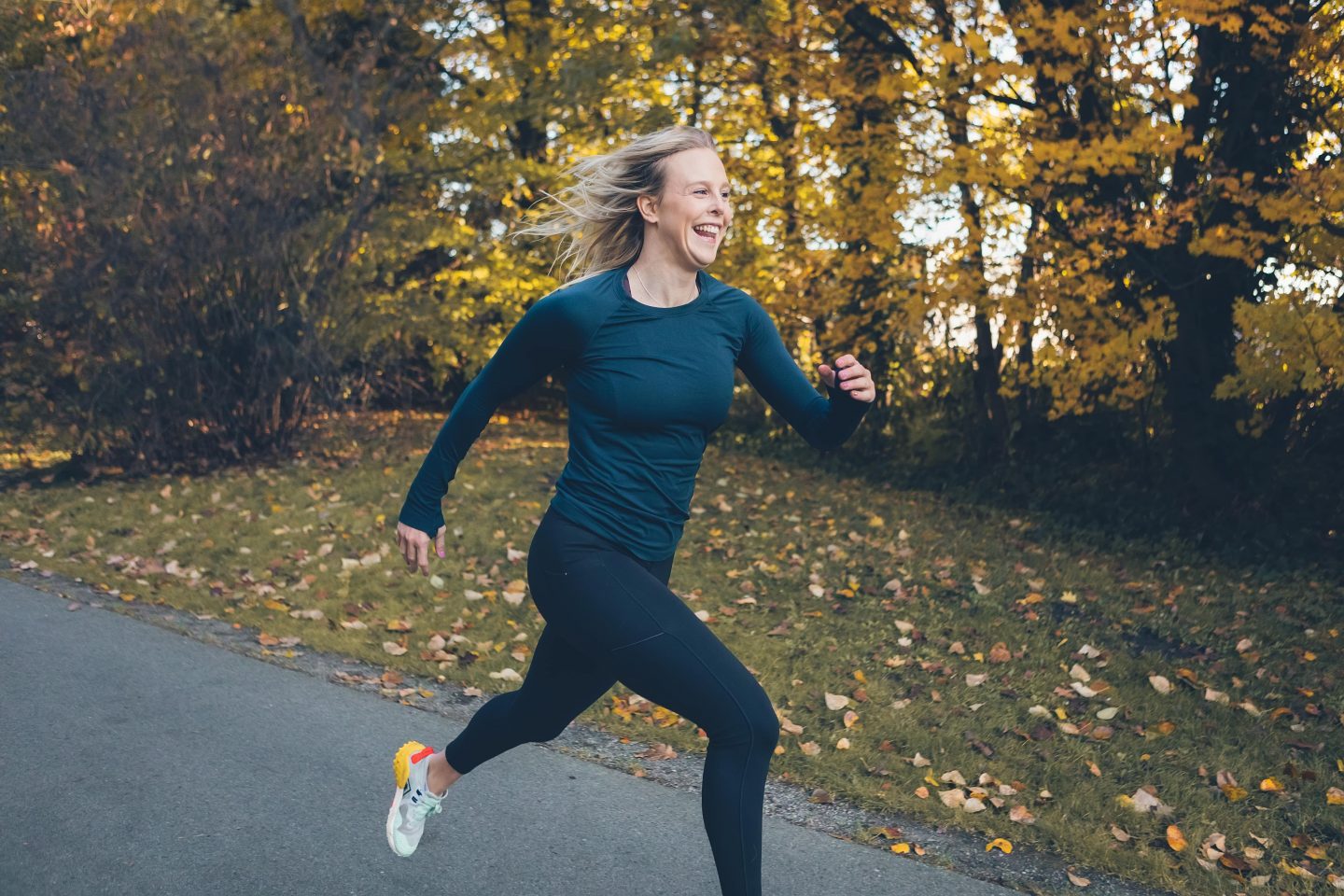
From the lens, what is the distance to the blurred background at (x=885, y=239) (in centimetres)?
874

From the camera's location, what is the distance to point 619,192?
2.96 metres

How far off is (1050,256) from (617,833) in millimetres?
7523

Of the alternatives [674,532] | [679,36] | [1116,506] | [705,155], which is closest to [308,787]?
[674,532]

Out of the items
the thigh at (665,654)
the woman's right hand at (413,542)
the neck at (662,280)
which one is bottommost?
the thigh at (665,654)

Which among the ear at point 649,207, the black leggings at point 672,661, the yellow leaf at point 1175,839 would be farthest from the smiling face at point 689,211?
the yellow leaf at point 1175,839

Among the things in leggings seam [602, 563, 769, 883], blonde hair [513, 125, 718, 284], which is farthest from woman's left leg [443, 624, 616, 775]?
blonde hair [513, 125, 718, 284]

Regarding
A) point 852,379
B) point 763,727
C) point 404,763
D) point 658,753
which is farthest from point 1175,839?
point 404,763

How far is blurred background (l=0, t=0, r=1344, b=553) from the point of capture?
28.7 feet

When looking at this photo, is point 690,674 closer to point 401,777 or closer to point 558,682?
point 558,682

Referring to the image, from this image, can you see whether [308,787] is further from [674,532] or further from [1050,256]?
[1050,256]

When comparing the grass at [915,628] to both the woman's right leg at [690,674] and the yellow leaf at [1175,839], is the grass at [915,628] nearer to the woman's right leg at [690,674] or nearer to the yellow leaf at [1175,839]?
the yellow leaf at [1175,839]

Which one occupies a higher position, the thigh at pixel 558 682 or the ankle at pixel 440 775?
the thigh at pixel 558 682

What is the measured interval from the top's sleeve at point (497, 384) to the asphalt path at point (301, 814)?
1254mm

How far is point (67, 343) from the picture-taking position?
10.7 m
